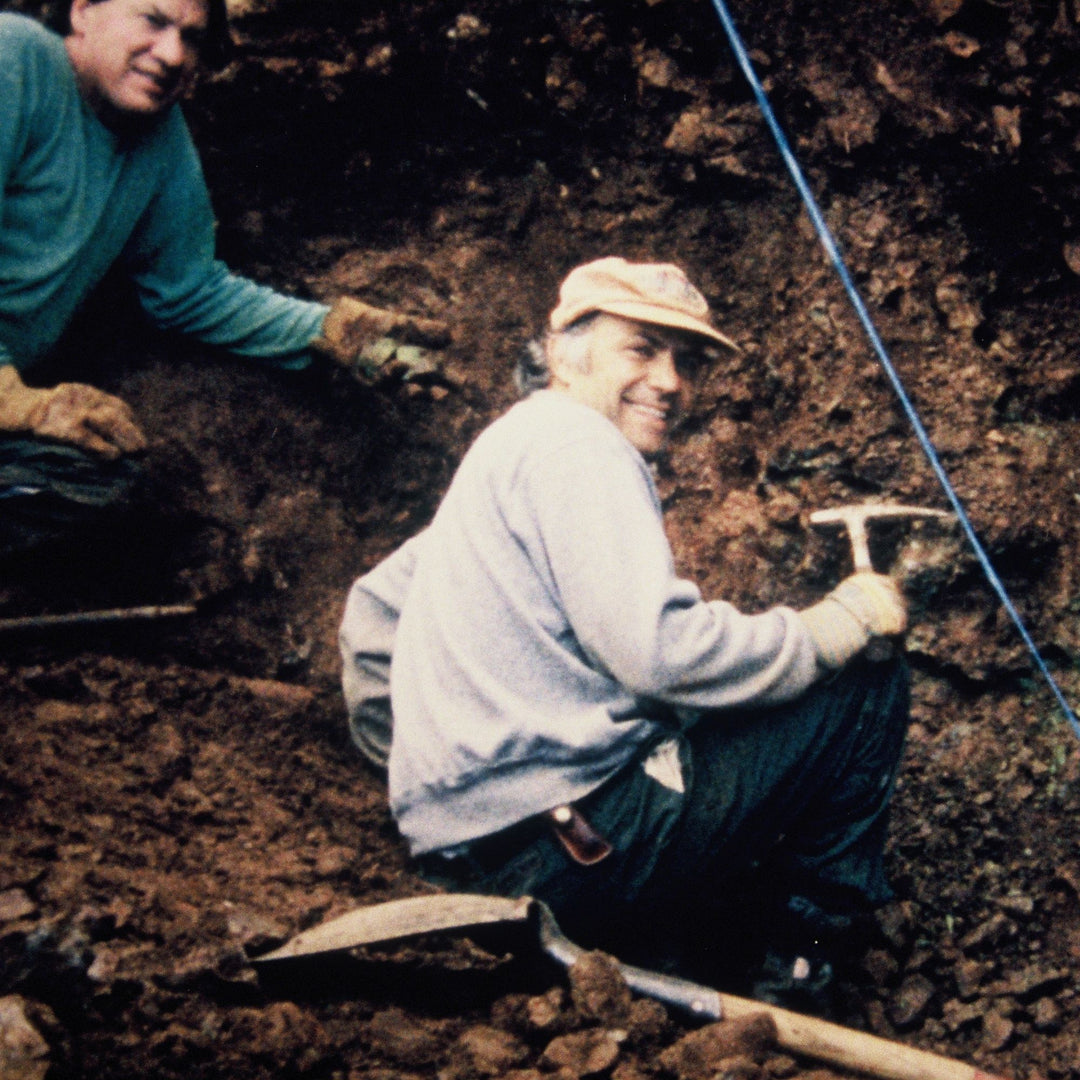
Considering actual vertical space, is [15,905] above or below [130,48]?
below

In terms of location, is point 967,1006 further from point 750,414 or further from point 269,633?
point 269,633

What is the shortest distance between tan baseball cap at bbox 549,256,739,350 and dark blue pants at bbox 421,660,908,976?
90 centimetres

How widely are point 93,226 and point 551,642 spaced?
179 centimetres

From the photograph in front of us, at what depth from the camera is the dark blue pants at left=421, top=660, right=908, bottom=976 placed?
203cm

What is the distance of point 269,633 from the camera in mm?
3002

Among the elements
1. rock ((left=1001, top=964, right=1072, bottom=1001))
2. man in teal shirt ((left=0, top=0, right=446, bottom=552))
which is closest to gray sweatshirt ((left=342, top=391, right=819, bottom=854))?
man in teal shirt ((left=0, top=0, right=446, bottom=552))

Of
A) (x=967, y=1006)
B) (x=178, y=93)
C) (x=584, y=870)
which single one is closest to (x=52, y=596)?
(x=178, y=93)

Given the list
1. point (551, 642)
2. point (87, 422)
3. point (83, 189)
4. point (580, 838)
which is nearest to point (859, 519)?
point (551, 642)

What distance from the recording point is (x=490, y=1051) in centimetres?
178

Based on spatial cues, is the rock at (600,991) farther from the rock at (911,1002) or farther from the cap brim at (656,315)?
the cap brim at (656,315)

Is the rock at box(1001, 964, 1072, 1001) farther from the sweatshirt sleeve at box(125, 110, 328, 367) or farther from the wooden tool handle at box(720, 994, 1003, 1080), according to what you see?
the sweatshirt sleeve at box(125, 110, 328, 367)

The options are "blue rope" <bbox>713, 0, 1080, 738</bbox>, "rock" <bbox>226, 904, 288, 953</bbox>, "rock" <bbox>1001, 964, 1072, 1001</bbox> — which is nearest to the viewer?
"rock" <bbox>226, 904, 288, 953</bbox>

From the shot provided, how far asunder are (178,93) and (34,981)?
2.23 meters

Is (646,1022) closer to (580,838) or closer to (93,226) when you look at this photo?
(580,838)
